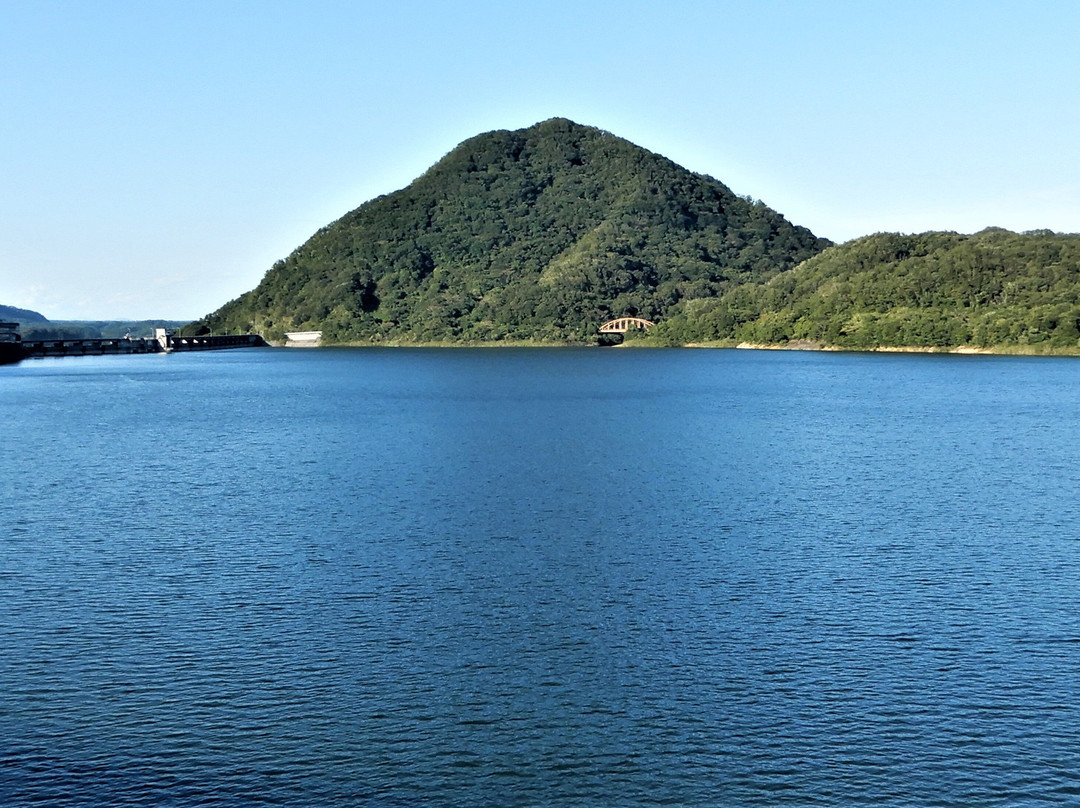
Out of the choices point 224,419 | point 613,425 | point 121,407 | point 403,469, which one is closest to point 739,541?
point 403,469

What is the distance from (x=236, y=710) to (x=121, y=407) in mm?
75110

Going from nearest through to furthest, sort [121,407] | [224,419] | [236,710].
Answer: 1. [236,710]
2. [224,419]
3. [121,407]

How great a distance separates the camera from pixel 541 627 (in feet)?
85.8

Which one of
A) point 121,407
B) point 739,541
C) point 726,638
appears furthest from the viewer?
point 121,407

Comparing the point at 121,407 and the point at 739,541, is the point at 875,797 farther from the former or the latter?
the point at 121,407

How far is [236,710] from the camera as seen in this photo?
69.4 feet

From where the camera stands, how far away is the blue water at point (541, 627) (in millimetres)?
18719

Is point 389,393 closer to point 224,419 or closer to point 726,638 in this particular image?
point 224,419

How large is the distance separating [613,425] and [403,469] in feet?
80.8

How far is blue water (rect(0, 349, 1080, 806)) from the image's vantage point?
737 inches

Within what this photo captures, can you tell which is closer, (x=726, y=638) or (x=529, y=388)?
(x=726, y=638)

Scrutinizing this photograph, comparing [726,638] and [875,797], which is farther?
[726,638]

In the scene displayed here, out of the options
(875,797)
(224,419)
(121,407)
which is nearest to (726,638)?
(875,797)

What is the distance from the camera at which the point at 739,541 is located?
3506 centimetres
